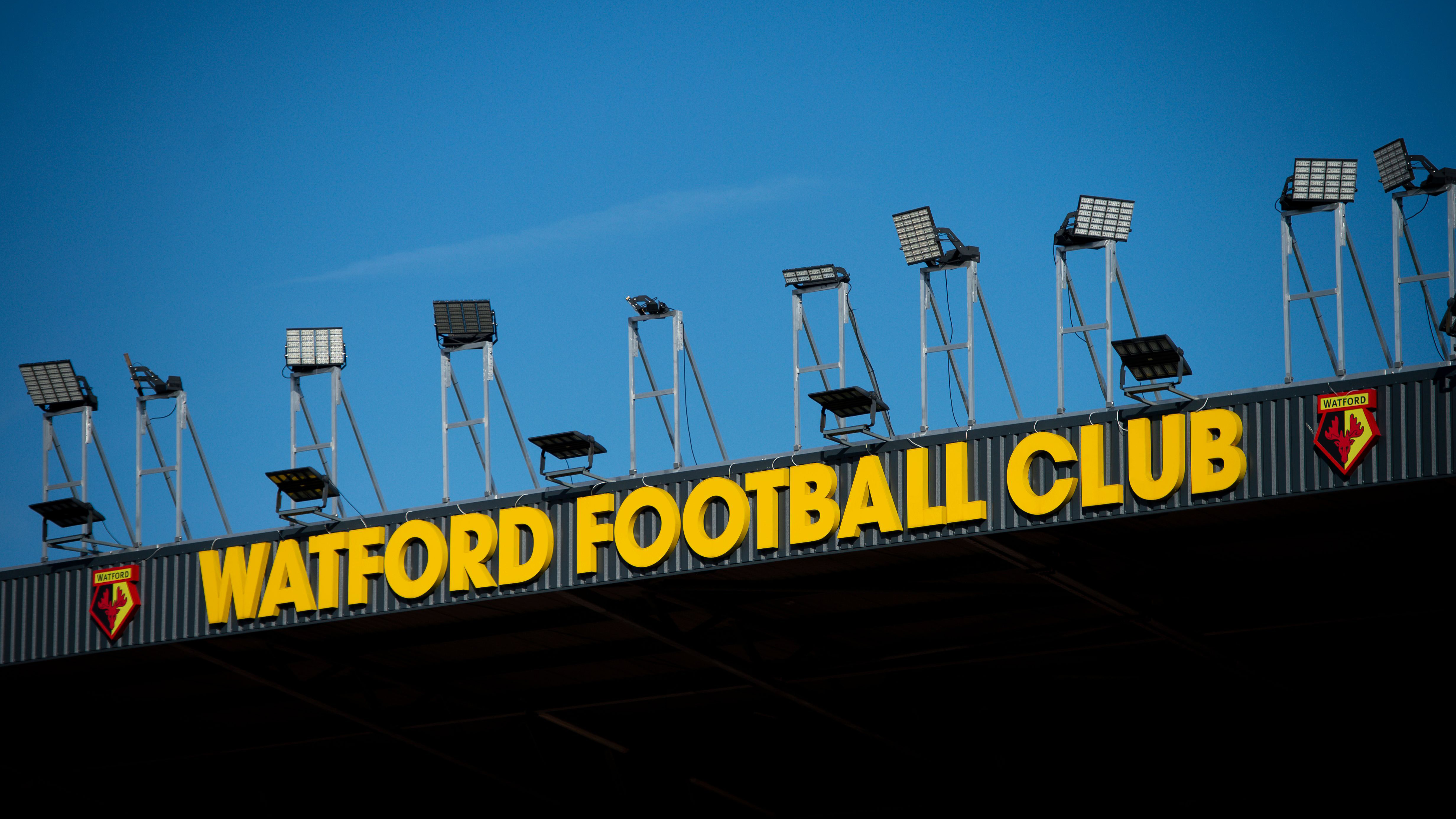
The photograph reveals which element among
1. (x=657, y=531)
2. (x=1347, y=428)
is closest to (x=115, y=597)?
(x=657, y=531)

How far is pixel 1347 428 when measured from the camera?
24.6 meters

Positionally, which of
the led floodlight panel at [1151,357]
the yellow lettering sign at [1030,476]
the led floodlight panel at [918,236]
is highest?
the led floodlight panel at [918,236]

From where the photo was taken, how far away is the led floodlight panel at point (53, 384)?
38.0 m

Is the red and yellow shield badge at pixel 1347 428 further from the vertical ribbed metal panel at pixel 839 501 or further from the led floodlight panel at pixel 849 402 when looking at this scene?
the led floodlight panel at pixel 849 402

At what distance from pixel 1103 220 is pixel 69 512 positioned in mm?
22625

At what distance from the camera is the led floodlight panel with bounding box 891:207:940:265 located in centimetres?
3025

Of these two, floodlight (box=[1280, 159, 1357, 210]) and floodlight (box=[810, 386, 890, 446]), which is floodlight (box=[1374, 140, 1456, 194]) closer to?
floodlight (box=[1280, 159, 1357, 210])

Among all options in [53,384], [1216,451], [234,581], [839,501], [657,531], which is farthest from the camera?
[53,384]

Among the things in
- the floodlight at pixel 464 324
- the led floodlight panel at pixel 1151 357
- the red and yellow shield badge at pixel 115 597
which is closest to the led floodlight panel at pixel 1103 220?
the led floodlight panel at pixel 1151 357

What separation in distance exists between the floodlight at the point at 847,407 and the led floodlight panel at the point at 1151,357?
4.52 metres

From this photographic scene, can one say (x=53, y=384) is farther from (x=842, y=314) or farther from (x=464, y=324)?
(x=842, y=314)

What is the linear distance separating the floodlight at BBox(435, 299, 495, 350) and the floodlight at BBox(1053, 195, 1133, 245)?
12.3 metres

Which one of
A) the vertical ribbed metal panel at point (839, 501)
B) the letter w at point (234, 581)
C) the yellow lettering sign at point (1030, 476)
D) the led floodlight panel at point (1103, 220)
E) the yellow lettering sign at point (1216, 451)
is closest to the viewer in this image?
the vertical ribbed metal panel at point (839, 501)

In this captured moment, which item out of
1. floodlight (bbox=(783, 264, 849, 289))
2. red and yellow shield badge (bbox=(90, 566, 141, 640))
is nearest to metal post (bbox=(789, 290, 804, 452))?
floodlight (bbox=(783, 264, 849, 289))
